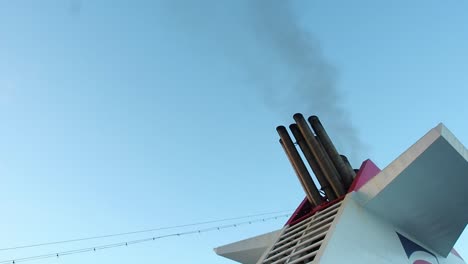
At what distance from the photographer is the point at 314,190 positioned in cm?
1250

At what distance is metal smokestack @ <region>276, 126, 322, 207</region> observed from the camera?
40.9 feet

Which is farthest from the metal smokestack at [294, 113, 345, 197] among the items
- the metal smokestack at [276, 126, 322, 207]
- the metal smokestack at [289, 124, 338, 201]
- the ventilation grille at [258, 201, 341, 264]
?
the ventilation grille at [258, 201, 341, 264]

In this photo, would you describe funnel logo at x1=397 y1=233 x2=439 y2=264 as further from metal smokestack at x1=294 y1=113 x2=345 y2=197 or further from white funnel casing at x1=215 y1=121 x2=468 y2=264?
metal smokestack at x1=294 y1=113 x2=345 y2=197

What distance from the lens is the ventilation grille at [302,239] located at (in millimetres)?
8906

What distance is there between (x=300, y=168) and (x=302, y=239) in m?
3.23

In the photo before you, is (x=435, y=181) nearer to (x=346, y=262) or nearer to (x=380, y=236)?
(x=380, y=236)

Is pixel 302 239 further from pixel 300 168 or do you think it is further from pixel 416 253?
pixel 416 253

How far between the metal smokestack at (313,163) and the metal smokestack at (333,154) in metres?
0.57

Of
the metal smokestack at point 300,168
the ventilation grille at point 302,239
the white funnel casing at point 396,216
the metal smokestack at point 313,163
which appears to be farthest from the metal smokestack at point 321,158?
the ventilation grille at point 302,239

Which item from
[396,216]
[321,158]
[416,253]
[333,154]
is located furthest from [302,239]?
[333,154]

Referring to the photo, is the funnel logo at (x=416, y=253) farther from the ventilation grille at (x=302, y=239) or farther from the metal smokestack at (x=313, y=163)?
the metal smokestack at (x=313, y=163)

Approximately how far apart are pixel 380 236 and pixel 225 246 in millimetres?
6033

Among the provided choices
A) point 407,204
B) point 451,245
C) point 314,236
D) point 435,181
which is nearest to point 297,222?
point 314,236

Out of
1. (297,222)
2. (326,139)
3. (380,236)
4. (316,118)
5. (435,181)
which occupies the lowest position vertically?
(380,236)
